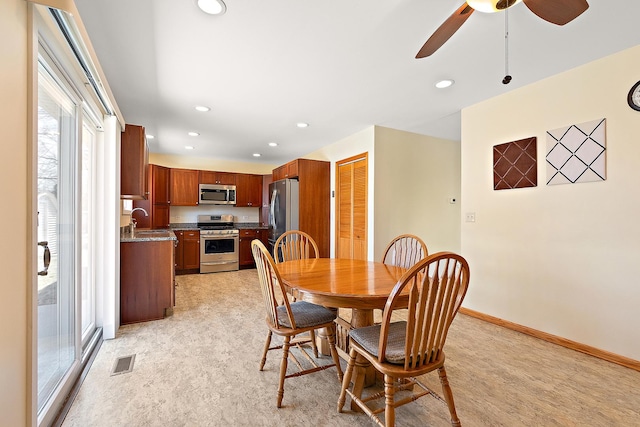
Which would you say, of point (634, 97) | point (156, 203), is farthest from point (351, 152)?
point (156, 203)

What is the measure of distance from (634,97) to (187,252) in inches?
238

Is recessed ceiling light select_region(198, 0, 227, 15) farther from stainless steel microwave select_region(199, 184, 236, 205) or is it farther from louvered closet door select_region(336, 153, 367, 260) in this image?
stainless steel microwave select_region(199, 184, 236, 205)

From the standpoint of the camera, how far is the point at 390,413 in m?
1.24

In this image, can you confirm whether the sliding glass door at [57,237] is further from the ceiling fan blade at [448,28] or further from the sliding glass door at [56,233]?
the ceiling fan blade at [448,28]

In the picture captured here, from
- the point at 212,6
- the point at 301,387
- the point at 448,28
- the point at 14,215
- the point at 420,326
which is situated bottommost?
the point at 301,387

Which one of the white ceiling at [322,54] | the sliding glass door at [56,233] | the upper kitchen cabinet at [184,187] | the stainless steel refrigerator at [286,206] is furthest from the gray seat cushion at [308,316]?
the upper kitchen cabinet at [184,187]

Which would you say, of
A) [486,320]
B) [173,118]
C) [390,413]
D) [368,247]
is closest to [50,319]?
[390,413]

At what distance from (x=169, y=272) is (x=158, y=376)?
1.24 m

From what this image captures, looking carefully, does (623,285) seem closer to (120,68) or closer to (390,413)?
(390,413)

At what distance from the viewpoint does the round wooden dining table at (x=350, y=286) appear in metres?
1.45

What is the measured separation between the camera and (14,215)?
1.00 m

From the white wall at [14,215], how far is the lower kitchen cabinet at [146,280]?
1.87 metres

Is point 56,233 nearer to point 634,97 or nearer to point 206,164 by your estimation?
point 634,97

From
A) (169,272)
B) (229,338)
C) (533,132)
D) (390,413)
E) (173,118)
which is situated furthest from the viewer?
(173,118)
